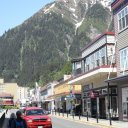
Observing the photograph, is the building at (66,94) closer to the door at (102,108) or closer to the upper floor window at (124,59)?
Result: the door at (102,108)

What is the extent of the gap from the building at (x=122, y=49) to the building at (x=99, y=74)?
2383 mm

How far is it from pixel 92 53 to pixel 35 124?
29.4 m

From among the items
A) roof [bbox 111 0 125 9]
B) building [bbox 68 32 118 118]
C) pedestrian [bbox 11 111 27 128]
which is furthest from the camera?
building [bbox 68 32 118 118]

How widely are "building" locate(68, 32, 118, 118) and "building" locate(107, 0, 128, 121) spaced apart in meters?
2.38

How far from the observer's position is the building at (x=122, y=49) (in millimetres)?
39531

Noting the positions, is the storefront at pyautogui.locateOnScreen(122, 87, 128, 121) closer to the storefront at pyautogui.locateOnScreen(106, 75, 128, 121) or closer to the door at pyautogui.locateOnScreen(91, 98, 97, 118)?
the storefront at pyautogui.locateOnScreen(106, 75, 128, 121)

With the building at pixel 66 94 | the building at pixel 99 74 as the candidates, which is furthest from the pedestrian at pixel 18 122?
the building at pixel 66 94

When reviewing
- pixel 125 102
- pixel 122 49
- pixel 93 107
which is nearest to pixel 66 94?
pixel 93 107

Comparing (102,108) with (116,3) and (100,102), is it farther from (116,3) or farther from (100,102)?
(116,3)

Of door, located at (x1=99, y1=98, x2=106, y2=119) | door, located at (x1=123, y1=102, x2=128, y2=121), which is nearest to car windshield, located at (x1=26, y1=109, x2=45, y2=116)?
door, located at (x1=123, y1=102, x2=128, y2=121)

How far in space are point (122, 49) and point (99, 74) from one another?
19.0ft

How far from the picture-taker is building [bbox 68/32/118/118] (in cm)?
4487

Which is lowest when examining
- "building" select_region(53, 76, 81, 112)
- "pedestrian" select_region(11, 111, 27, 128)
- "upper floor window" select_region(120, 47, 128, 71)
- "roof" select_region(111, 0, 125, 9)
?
"pedestrian" select_region(11, 111, 27, 128)

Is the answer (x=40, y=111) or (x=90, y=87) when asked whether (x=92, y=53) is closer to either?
(x=90, y=87)
